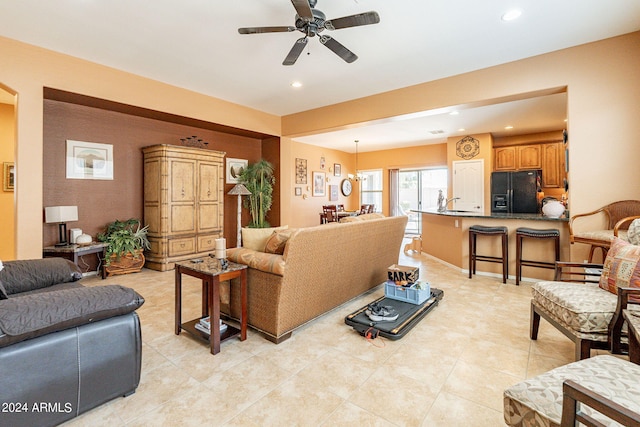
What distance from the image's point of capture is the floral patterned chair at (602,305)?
1.76 m

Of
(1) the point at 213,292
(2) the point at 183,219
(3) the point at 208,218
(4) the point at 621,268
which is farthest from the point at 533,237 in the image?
(2) the point at 183,219

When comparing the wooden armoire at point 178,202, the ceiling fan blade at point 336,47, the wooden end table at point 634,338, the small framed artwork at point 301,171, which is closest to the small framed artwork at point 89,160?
the wooden armoire at point 178,202

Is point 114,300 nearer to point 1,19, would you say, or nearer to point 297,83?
point 1,19

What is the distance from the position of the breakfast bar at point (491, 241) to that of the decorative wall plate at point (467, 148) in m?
2.35

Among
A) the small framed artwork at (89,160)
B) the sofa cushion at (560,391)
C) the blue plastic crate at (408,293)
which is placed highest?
the small framed artwork at (89,160)

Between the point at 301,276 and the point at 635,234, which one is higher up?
the point at 635,234

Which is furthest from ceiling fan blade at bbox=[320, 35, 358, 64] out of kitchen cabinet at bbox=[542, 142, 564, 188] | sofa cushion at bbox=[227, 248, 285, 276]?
kitchen cabinet at bbox=[542, 142, 564, 188]

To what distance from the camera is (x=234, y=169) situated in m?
6.36

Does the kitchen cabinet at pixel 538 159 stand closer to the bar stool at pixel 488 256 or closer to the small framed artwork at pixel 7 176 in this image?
the bar stool at pixel 488 256

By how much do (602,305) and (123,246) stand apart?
17.7ft

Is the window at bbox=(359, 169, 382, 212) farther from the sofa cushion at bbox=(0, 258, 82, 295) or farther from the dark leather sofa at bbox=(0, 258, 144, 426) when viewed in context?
the dark leather sofa at bbox=(0, 258, 144, 426)

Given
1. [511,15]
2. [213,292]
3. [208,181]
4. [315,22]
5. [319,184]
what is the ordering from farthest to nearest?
[319,184]
[208,181]
[511,15]
[315,22]
[213,292]

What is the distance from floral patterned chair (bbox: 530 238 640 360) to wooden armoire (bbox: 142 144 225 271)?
16.1ft

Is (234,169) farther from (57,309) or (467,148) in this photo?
(467,148)
